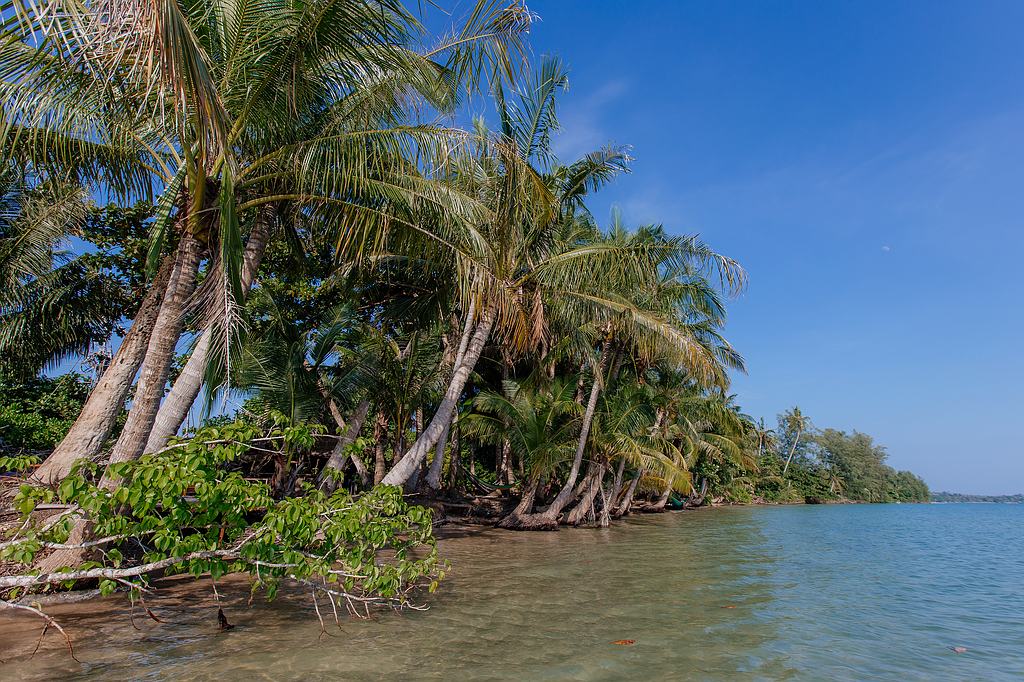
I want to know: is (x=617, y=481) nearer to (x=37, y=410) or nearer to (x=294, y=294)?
(x=294, y=294)

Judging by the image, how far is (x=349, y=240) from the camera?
8094mm

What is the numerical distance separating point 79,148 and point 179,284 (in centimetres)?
245

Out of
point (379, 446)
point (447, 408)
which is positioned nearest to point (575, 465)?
point (379, 446)

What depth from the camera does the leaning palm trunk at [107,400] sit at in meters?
6.10

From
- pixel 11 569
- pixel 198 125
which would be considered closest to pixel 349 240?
pixel 198 125

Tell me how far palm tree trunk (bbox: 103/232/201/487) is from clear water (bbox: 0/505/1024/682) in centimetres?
165

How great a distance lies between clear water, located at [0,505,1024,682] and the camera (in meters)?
4.48

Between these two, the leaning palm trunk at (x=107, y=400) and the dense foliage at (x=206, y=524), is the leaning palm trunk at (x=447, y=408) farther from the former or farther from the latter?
the dense foliage at (x=206, y=524)

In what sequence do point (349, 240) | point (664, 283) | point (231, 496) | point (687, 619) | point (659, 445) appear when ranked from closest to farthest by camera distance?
1. point (231, 496)
2. point (687, 619)
3. point (349, 240)
4. point (664, 283)
5. point (659, 445)

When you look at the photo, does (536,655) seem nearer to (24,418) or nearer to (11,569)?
(11,569)

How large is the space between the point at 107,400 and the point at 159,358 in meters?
0.81

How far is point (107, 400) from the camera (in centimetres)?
655

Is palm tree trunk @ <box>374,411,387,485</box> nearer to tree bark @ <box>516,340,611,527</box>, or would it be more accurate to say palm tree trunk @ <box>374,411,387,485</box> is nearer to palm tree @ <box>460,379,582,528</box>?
palm tree @ <box>460,379,582,528</box>

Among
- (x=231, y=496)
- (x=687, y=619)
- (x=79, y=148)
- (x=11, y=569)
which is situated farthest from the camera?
(x=79, y=148)
